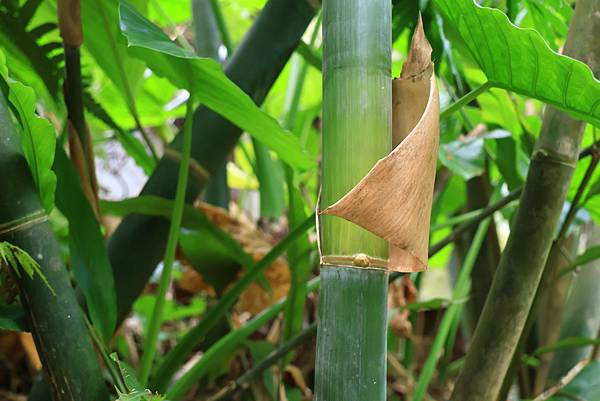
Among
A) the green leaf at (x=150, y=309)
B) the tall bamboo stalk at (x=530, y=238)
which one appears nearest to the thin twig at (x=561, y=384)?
the tall bamboo stalk at (x=530, y=238)

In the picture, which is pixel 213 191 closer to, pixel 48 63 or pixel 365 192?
pixel 48 63

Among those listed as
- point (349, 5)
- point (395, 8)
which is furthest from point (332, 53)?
point (395, 8)

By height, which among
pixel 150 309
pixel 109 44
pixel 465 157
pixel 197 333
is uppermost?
pixel 109 44

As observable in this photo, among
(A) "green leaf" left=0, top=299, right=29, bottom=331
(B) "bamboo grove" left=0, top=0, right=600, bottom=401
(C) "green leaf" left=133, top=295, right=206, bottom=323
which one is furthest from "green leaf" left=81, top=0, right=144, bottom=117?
(C) "green leaf" left=133, top=295, right=206, bottom=323

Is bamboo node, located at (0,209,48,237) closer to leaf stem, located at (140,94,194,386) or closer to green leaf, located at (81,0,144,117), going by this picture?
leaf stem, located at (140,94,194,386)

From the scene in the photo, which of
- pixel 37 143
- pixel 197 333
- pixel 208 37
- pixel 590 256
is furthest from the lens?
pixel 208 37

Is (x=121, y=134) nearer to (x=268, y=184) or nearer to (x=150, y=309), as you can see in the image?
(x=268, y=184)

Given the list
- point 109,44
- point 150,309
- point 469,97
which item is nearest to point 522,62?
point 469,97
